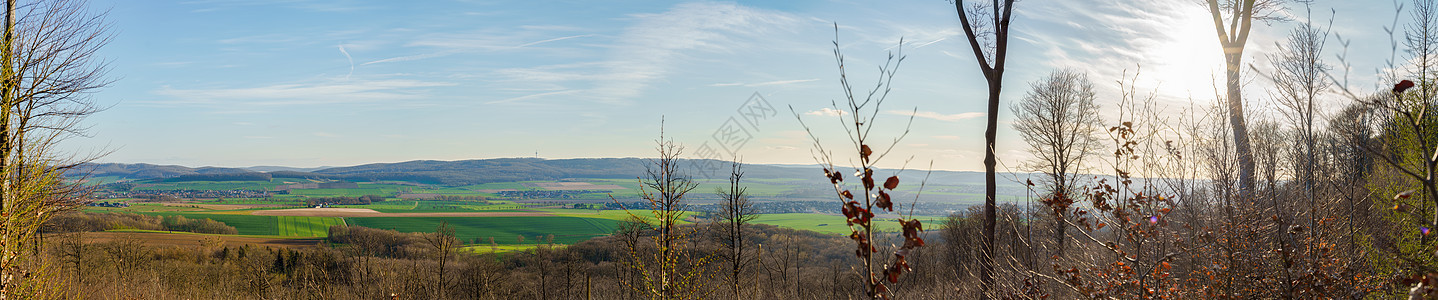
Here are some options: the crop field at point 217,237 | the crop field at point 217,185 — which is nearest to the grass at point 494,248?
the crop field at point 217,237

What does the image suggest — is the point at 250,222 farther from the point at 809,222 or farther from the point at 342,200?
the point at 809,222

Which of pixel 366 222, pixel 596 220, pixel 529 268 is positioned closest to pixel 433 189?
pixel 366 222

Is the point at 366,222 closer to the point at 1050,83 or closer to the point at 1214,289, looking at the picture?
the point at 1050,83

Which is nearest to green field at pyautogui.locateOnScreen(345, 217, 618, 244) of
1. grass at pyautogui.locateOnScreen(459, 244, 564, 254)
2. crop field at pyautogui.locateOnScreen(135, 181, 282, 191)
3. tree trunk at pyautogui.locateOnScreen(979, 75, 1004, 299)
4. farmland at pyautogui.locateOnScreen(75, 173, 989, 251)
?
farmland at pyautogui.locateOnScreen(75, 173, 989, 251)

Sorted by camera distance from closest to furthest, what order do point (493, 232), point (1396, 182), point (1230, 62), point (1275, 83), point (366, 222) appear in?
point (1275, 83)
point (1396, 182)
point (1230, 62)
point (493, 232)
point (366, 222)

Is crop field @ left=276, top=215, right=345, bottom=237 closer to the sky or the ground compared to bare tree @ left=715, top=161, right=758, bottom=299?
closer to the ground

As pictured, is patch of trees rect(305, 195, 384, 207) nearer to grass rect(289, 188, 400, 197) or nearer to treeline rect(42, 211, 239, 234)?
grass rect(289, 188, 400, 197)

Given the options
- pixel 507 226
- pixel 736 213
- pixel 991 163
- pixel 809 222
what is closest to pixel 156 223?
pixel 507 226
